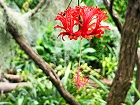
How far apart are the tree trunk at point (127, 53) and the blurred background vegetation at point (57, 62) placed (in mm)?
208

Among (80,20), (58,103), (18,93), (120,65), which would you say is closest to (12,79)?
(18,93)

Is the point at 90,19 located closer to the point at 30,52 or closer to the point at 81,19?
the point at 81,19

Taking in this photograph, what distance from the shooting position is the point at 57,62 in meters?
4.10

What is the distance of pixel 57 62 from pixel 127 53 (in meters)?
2.35

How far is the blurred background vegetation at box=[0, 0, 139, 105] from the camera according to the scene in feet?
7.87

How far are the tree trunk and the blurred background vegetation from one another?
A: 21cm

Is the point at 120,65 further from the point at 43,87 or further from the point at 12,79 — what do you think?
the point at 12,79

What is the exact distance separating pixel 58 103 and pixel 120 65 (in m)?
1.13

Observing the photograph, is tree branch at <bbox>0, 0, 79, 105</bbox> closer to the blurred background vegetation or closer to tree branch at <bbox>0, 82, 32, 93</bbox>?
the blurred background vegetation

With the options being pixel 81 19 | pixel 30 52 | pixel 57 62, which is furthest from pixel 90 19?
pixel 57 62

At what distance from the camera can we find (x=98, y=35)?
2.04ft

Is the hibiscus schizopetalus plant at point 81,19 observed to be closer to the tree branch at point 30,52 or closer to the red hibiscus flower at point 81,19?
the red hibiscus flower at point 81,19

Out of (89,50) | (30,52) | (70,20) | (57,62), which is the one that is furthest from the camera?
(89,50)

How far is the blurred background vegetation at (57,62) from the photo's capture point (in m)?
2.40
